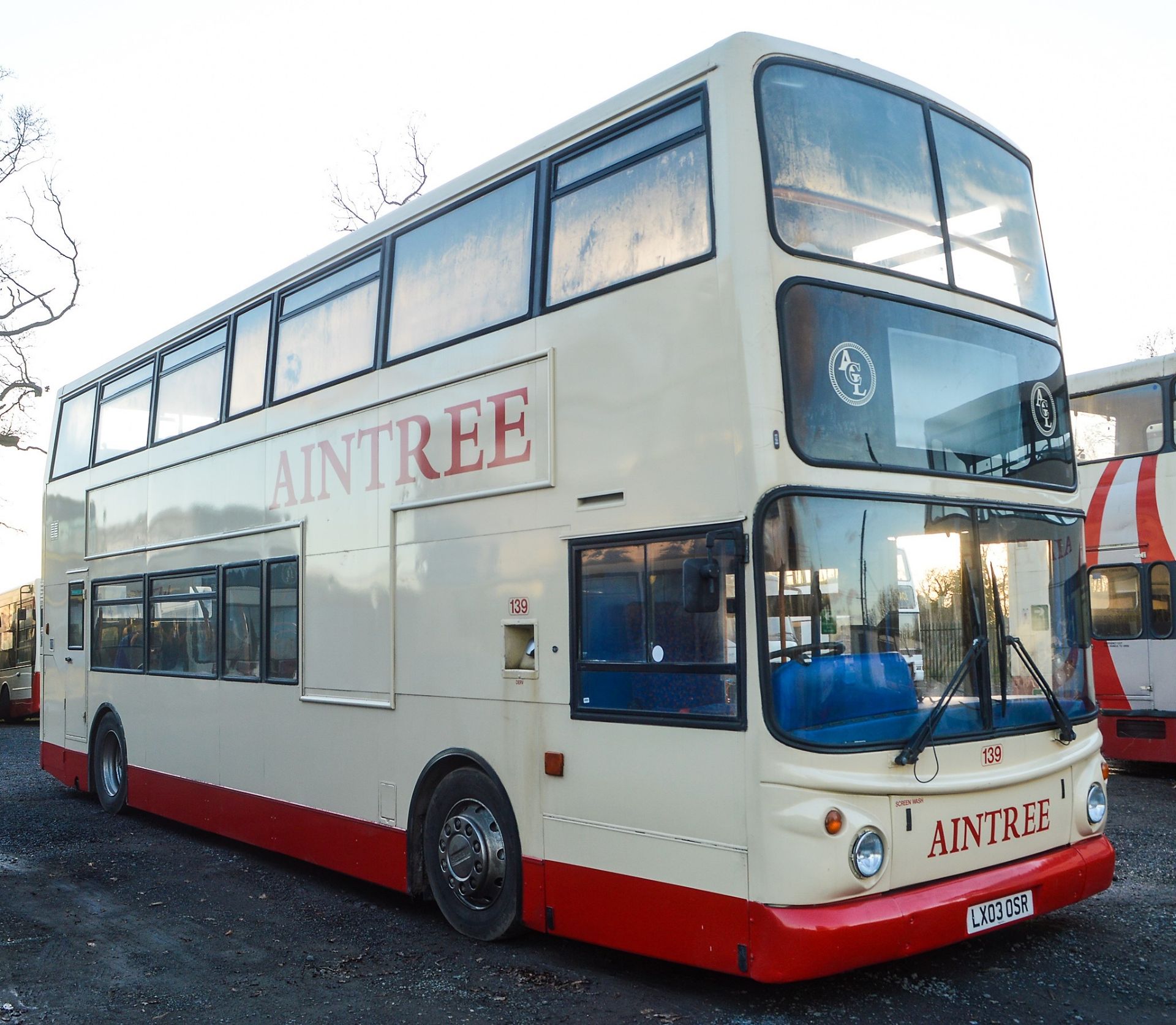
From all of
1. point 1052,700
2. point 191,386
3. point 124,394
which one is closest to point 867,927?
point 1052,700

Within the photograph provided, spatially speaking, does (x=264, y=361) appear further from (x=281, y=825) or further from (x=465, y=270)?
(x=281, y=825)

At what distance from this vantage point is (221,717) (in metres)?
9.92

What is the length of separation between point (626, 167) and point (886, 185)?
1.36 m

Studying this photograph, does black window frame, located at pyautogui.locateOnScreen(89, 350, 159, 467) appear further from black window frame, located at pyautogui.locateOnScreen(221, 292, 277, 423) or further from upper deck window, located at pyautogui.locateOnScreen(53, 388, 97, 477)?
black window frame, located at pyautogui.locateOnScreen(221, 292, 277, 423)

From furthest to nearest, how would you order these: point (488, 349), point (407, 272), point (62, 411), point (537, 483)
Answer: point (62, 411), point (407, 272), point (488, 349), point (537, 483)

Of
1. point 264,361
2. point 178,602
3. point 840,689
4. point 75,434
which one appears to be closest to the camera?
point 840,689

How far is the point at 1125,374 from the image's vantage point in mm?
13281

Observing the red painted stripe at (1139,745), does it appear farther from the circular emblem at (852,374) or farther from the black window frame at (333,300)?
the black window frame at (333,300)

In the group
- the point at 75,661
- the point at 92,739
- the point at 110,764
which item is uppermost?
the point at 75,661

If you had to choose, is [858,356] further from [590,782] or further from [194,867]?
[194,867]

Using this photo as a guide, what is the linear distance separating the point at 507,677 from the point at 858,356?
2.68 m

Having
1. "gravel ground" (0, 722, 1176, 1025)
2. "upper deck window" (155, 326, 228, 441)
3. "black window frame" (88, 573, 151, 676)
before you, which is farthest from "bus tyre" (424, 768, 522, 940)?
"black window frame" (88, 573, 151, 676)

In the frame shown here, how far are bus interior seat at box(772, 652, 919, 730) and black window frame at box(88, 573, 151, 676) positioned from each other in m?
8.00

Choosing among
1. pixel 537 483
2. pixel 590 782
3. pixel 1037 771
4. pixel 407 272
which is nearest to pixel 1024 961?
pixel 1037 771
